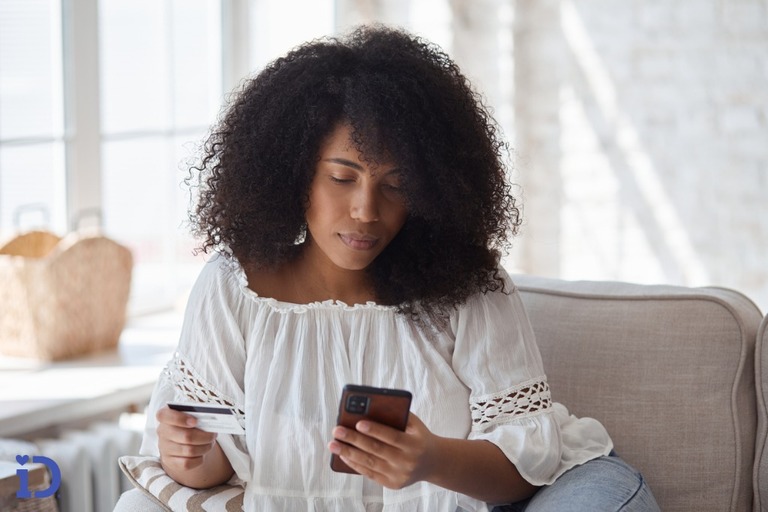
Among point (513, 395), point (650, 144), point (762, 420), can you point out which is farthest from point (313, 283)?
point (650, 144)

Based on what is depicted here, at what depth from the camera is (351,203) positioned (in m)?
1.53

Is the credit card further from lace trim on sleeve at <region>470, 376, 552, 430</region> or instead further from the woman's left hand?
lace trim on sleeve at <region>470, 376, 552, 430</region>

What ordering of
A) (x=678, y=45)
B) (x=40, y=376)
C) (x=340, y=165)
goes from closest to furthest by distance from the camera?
(x=340, y=165) < (x=40, y=376) < (x=678, y=45)

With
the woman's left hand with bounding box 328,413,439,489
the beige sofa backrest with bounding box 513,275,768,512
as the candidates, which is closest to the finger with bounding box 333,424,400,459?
the woman's left hand with bounding box 328,413,439,489

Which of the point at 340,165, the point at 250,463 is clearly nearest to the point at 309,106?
the point at 340,165

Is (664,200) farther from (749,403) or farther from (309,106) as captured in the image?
(309,106)

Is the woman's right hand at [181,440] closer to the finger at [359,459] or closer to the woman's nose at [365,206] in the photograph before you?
the finger at [359,459]

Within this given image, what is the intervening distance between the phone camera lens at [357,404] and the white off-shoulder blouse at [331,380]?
328 millimetres

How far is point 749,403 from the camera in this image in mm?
1733

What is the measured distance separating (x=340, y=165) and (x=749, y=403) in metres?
0.82

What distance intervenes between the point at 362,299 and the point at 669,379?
558 mm

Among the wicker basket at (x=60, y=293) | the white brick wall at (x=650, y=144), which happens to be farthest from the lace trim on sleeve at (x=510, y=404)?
the white brick wall at (x=650, y=144)

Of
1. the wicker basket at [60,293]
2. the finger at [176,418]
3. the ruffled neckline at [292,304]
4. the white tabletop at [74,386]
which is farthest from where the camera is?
the wicker basket at [60,293]

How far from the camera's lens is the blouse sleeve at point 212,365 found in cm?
158
